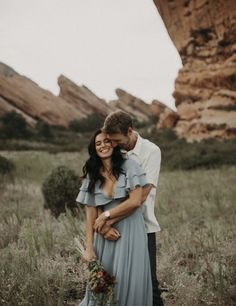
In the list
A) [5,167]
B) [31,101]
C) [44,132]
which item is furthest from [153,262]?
[31,101]

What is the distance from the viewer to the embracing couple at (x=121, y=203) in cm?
278

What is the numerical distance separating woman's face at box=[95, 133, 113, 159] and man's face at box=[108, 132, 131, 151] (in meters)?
0.04

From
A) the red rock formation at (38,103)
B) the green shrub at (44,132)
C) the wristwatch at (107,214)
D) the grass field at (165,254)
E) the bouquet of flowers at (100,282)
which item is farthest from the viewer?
the red rock formation at (38,103)

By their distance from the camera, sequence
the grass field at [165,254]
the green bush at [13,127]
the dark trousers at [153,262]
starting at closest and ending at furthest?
the dark trousers at [153,262] < the grass field at [165,254] < the green bush at [13,127]

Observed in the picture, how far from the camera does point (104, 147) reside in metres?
2.88

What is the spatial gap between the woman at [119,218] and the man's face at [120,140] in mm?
41

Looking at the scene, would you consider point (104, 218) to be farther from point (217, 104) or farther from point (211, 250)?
point (217, 104)

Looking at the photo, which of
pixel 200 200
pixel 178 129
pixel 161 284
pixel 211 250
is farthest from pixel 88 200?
pixel 178 129

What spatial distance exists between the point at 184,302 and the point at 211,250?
147 cm

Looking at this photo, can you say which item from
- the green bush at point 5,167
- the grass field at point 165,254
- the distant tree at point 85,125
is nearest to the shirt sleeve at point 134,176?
the grass field at point 165,254

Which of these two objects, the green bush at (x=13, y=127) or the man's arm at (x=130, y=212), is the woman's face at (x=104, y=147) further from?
the green bush at (x=13, y=127)

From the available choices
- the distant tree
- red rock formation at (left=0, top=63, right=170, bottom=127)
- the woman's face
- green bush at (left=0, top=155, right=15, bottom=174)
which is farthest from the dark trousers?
the distant tree

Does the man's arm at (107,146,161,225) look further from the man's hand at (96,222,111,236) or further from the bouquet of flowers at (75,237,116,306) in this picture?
the bouquet of flowers at (75,237,116,306)

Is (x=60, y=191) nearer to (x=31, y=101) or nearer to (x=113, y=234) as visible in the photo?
(x=113, y=234)
